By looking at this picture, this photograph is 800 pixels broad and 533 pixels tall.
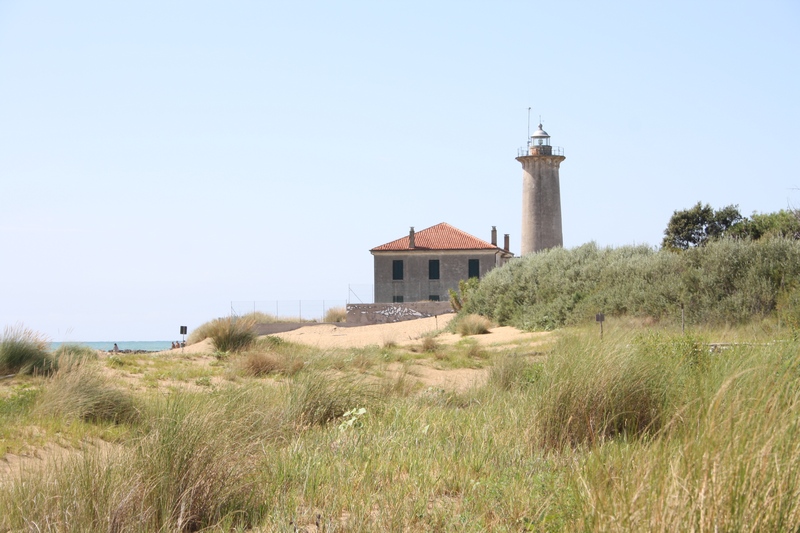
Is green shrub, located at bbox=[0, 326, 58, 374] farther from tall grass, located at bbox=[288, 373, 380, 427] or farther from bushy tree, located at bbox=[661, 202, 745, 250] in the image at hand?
bushy tree, located at bbox=[661, 202, 745, 250]

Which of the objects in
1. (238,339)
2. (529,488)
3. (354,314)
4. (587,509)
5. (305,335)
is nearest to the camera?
(587,509)

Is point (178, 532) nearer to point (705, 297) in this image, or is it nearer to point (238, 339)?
point (238, 339)

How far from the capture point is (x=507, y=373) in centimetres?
1188

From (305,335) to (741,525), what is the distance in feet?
99.0

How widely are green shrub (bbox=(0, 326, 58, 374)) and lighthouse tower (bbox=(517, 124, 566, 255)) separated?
106ft

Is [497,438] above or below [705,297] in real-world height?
below

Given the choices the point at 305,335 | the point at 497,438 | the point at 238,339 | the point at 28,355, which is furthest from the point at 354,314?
the point at 497,438

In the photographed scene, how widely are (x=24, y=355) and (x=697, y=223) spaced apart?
42060 millimetres

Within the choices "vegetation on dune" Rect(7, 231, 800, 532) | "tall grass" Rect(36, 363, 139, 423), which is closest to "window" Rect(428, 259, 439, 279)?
"vegetation on dune" Rect(7, 231, 800, 532)

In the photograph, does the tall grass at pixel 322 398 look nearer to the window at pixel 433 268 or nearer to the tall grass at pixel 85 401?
the tall grass at pixel 85 401

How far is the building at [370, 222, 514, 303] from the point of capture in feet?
154

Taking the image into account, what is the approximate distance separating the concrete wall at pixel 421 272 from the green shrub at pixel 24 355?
1318 inches

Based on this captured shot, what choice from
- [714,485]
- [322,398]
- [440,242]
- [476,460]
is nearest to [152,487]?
[476,460]

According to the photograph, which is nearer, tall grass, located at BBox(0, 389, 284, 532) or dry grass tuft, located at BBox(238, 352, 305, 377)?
tall grass, located at BBox(0, 389, 284, 532)
